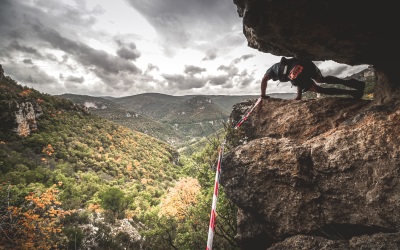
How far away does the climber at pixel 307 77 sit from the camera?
18.8 ft

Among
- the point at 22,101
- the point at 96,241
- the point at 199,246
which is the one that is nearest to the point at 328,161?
the point at 199,246

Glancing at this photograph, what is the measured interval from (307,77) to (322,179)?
9.47 feet

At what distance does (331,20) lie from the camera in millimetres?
3566

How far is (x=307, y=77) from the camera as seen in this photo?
19.1 feet

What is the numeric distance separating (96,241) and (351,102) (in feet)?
61.7

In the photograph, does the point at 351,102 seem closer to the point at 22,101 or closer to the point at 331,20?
the point at 331,20

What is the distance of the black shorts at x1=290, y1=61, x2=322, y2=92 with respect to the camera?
5.71m

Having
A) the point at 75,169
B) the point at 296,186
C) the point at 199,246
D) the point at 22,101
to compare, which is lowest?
the point at 75,169

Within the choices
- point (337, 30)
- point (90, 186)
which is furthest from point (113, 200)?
point (337, 30)

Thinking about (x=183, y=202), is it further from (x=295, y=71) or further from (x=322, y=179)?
(x=295, y=71)

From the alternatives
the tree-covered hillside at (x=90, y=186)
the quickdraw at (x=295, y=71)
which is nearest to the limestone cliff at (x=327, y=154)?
the quickdraw at (x=295, y=71)

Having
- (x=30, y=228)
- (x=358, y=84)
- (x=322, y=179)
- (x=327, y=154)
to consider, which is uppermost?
(x=358, y=84)

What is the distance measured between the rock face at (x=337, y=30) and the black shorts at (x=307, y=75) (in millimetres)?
811

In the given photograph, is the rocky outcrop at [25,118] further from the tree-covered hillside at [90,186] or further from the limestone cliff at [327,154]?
the limestone cliff at [327,154]
